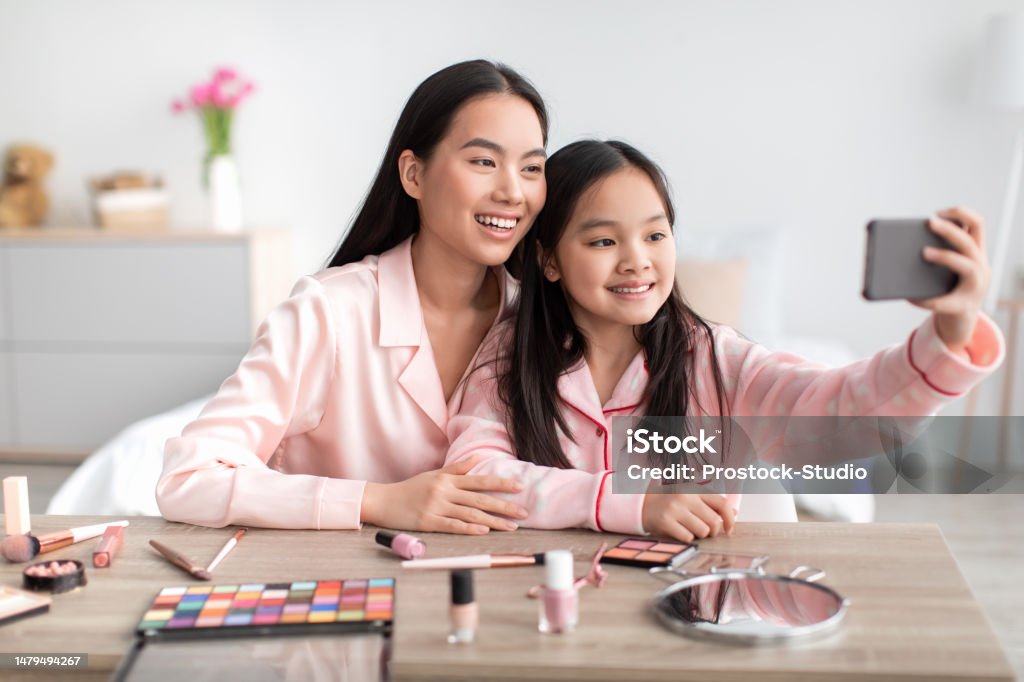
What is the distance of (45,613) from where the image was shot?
1027mm

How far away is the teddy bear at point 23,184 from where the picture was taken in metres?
4.33

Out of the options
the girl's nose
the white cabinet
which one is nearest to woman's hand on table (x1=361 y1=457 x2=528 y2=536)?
the girl's nose

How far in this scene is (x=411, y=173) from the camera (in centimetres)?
158

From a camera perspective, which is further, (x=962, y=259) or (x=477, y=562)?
(x=477, y=562)

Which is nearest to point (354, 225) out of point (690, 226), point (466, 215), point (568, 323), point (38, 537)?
point (466, 215)

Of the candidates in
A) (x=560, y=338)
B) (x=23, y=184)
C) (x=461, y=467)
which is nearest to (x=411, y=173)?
(x=560, y=338)

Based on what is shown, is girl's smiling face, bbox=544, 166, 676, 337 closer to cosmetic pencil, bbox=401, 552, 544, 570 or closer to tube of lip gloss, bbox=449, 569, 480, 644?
cosmetic pencil, bbox=401, 552, 544, 570

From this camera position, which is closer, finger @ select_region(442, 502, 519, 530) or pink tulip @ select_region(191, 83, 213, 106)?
finger @ select_region(442, 502, 519, 530)

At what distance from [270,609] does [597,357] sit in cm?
66

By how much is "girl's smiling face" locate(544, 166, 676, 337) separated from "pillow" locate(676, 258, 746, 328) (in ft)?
6.57

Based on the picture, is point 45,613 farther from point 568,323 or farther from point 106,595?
point 568,323

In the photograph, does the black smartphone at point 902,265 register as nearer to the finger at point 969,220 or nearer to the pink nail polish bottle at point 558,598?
the finger at point 969,220

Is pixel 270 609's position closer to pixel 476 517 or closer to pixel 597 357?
pixel 476 517

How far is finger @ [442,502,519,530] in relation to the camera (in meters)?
1.25
